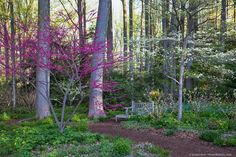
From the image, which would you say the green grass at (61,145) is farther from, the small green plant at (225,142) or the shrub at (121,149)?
the small green plant at (225,142)

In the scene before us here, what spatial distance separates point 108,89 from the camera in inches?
266

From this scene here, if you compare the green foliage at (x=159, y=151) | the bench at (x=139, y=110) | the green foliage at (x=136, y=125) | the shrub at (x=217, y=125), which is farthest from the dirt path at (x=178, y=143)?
the bench at (x=139, y=110)

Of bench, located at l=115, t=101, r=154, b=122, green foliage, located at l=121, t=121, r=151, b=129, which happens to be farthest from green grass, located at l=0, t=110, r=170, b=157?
bench, located at l=115, t=101, r=154, b=122

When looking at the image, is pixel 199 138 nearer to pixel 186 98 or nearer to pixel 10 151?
pixel 10 151

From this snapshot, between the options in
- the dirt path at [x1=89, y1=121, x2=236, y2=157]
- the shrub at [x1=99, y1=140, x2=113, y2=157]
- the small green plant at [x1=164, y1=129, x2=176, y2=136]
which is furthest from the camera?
the small green plant at [x1=164, y1=129, x2=176, y2=136]

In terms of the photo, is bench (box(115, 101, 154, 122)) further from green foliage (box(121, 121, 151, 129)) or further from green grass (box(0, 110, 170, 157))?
green grass (box(0, 110, 170, 157))

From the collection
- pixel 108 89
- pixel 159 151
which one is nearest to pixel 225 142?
pixel 159 151

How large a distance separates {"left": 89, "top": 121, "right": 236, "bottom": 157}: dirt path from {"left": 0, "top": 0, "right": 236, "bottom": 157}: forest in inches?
0.7

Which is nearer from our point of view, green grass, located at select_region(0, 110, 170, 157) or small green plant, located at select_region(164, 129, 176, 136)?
green grass, located at select_region(0, 110, 170, 157)

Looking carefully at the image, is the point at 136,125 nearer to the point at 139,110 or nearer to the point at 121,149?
the point at 139,110

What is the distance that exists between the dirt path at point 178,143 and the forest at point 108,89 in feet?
0.06

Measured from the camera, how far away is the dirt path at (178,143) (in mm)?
4949

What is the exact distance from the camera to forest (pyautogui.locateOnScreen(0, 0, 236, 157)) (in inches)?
204

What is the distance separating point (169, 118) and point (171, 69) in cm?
199
